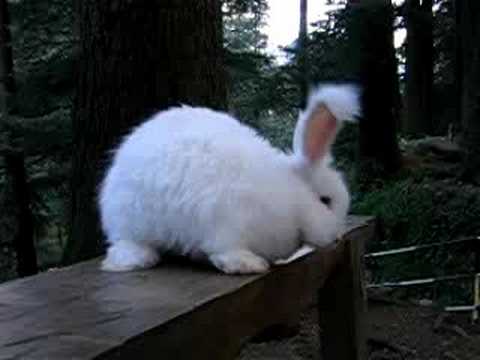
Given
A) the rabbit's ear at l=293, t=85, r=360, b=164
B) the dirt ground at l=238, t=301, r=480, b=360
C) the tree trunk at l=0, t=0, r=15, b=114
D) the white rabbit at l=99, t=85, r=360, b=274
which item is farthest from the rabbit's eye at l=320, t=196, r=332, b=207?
the tree trunk at l=0, t=0, r=15, b=114

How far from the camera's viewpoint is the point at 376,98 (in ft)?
29.1

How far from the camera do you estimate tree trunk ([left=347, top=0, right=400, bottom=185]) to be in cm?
816

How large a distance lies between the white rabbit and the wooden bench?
0.07 m

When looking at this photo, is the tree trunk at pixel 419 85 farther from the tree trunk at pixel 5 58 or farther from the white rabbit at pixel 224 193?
the white rabbit at pixel 224 193

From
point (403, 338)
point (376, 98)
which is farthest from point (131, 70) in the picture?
point (376, 98)

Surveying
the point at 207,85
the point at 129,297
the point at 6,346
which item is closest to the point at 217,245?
the point at 129,297

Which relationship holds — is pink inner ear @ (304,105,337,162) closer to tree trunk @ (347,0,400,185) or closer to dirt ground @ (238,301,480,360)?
dirt ground @ (238,301,480,360)

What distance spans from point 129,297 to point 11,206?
6.43m

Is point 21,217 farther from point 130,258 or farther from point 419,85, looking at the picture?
point 419,85

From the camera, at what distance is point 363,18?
7.80 meters

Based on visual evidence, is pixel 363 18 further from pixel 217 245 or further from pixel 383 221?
pixel 217 245

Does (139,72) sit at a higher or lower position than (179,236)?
higher

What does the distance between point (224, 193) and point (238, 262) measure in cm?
18

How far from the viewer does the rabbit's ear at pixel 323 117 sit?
1946 millimetres
